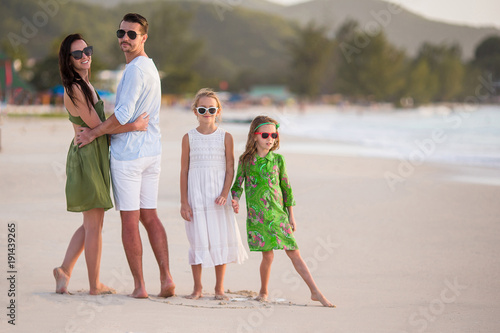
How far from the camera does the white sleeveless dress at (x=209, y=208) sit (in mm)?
4430

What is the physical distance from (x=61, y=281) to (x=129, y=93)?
1353 millimetres

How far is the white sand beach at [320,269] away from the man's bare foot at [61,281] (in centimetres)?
7

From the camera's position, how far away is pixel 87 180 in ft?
13.9

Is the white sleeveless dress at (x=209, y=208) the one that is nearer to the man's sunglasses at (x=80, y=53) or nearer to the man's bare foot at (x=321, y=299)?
the man's bare foot at (x=321, y=299)

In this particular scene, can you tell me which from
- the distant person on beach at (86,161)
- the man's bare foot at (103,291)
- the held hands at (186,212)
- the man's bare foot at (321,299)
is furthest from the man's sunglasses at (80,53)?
the man's bare foot at (321,299)

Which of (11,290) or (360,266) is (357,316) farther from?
(11,290)

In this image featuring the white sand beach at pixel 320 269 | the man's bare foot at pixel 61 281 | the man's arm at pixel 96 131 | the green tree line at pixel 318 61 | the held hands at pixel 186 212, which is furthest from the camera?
the green tree line at pixel 318 61

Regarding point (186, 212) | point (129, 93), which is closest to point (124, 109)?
point (129, 93)

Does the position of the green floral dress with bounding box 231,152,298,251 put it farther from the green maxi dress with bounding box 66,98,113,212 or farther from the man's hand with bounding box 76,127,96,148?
the man's hand with bounding box 76,127,96,148

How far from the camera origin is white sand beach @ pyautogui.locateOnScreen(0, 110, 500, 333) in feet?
12.8

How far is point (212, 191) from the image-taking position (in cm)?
443

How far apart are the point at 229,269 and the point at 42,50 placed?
170744 mm

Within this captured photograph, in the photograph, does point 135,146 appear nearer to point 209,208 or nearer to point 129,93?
point 129,93

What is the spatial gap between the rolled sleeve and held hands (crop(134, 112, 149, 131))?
5 cm
